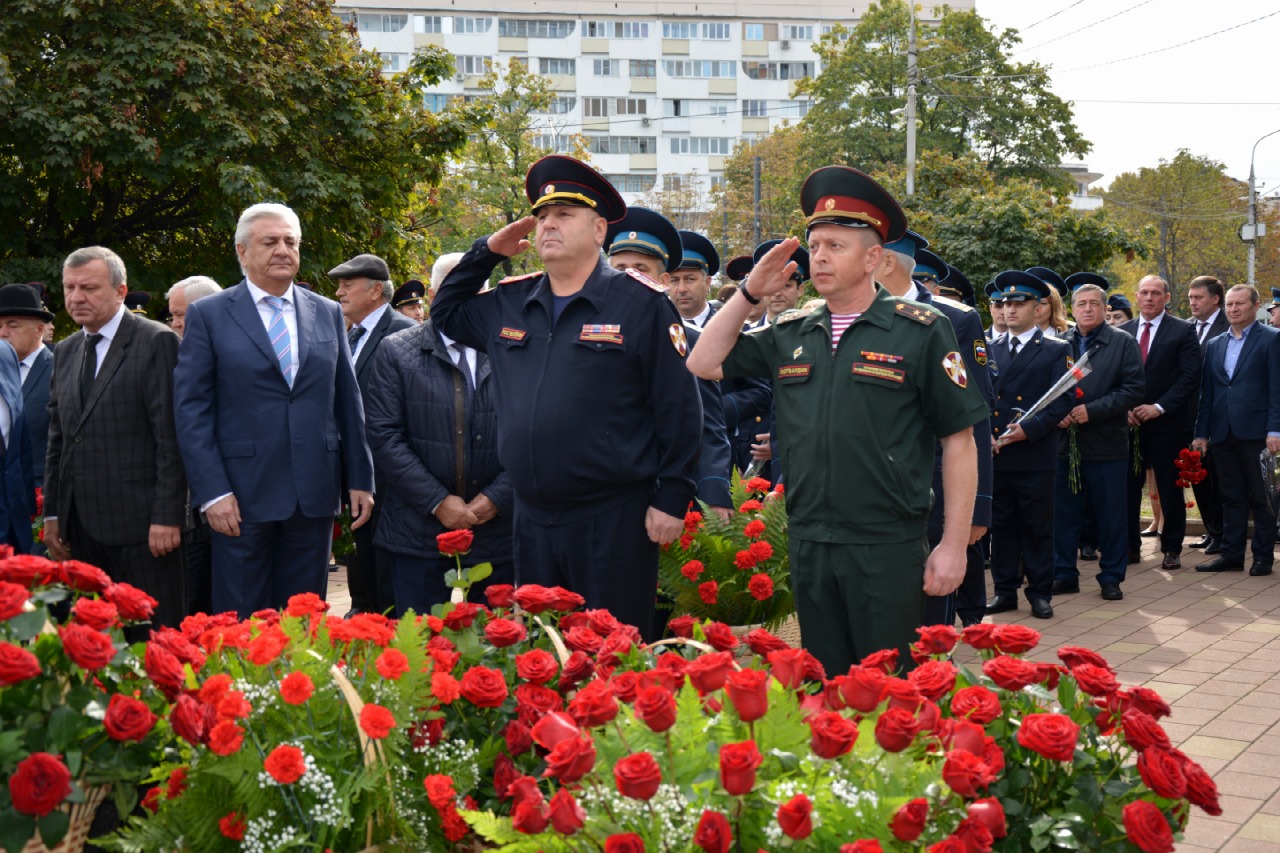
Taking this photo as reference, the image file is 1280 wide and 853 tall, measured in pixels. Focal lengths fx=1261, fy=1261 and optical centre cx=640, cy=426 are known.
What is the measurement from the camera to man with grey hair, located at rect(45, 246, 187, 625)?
5500mm

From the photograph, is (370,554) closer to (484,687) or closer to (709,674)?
(484,687)

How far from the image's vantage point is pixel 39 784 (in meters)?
2.15

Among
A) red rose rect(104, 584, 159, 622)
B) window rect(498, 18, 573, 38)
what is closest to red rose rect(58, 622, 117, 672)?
red rose rect(104, 584, 159, 622)

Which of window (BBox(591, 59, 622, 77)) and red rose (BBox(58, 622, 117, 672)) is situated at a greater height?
window (BBox(591, 59, 622, 77))

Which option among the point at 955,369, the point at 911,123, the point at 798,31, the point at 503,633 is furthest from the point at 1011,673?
the point at 798,31

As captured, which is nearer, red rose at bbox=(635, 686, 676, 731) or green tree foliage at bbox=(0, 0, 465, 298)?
red rose at bbox=(635, 686, 676, 731)

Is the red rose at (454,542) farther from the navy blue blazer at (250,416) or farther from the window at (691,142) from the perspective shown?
the window at (691,142)

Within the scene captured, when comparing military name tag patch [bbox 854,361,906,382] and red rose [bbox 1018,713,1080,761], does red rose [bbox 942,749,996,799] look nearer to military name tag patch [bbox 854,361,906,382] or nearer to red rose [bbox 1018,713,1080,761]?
red rose [bbox 1018,713,1080,761]

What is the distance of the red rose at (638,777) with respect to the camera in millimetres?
2027

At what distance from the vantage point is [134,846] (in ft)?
7.80

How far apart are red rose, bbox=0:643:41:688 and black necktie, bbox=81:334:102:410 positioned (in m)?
3.64

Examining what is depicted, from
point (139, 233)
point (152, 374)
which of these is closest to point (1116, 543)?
point (152, 374)

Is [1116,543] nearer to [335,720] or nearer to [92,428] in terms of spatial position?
[92,428]

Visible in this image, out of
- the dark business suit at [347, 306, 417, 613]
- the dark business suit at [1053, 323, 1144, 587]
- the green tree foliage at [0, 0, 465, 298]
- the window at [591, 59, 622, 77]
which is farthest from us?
the window at [591, 59, 622, 77]
